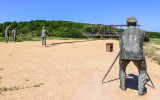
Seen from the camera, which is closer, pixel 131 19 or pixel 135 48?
pixel 135 48

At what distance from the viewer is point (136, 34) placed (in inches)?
175

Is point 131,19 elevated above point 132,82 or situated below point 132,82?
above

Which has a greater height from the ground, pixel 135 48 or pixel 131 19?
pixel 131 19

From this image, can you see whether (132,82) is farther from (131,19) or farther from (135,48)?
(131,19)

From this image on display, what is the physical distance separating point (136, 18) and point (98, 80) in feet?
7.73

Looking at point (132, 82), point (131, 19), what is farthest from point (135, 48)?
point (132, 82)

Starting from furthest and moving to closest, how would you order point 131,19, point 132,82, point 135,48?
point 132,82, point 131,19, point 135,48

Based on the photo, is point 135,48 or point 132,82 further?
point 132,82

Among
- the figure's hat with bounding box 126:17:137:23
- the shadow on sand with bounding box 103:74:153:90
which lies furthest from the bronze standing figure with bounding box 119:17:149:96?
the shadow on sand with bounding box 103:74:153:90

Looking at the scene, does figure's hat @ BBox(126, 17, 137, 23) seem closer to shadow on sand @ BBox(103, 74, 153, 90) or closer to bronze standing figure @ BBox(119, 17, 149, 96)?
bronze standing figure @ BBox(119, 17, 149, 96)

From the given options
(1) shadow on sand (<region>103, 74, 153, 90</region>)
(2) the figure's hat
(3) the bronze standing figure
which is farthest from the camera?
(1) shadow on sand (<region>103, 74, 153, 90</region>)

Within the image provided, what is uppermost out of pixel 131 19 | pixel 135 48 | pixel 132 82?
pixel 131 19

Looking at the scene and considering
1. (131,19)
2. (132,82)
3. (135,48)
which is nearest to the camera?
(135,48)

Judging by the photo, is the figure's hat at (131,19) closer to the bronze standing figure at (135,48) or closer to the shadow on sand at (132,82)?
the bronze standing figure at (135,48)
